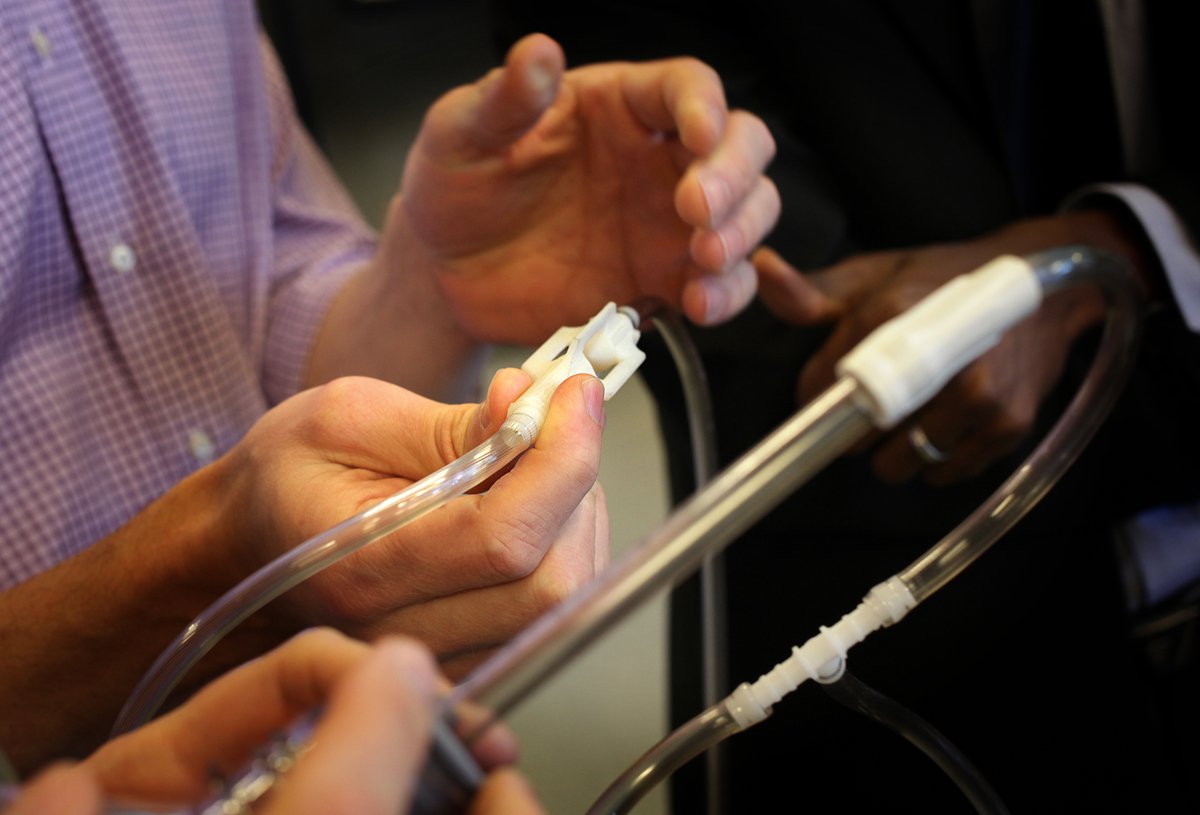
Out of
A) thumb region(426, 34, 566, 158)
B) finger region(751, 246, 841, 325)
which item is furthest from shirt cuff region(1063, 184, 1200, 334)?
thumb region(426, 34, 566, 158)

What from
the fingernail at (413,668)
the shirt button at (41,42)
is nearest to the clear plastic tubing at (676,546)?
the fingernail at (413,668)

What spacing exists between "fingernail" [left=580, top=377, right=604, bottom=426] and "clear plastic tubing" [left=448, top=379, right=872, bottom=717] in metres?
0.11

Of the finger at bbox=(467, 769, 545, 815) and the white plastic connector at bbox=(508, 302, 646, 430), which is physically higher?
the white plastic connector at bbox=(508, 302, 646, 430)

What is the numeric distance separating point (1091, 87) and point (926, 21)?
0.64 feet

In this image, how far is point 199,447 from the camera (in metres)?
0.70

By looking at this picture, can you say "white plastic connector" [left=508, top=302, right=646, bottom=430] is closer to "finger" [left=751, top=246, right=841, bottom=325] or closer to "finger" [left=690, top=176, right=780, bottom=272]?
"finger" [left=690, top=176, right=780, bottom=272]

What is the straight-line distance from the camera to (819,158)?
1031 millimetres

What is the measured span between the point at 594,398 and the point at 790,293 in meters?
0.42

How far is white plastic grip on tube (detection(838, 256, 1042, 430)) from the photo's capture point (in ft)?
0.99

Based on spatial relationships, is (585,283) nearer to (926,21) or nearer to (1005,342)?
(1005,342)

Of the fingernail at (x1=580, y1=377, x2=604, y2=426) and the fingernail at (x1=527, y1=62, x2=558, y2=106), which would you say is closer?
the fingernail at (x1=580, y1=377, x2=604, y2=426)

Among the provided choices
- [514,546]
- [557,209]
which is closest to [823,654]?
[514,546]

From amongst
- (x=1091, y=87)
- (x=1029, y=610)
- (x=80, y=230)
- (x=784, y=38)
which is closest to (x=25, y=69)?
(x=80, y=230)

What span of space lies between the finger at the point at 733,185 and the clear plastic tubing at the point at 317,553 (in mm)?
279
